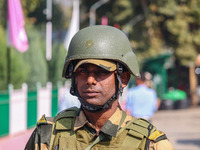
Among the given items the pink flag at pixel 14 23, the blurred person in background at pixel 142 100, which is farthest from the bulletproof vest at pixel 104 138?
the pink flag at pixel 14 23

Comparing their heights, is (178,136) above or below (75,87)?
below

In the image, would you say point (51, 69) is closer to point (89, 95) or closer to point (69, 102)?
point (69, 102)

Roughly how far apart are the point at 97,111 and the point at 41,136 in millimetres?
327

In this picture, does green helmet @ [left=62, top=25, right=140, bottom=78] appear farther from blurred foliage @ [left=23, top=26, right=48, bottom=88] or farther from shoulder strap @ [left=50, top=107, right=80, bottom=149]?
blurred foliage @ [left=23, top=26, right=48, bottom=88]

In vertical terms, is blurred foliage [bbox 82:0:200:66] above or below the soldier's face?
above

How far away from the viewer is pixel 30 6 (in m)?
29.0

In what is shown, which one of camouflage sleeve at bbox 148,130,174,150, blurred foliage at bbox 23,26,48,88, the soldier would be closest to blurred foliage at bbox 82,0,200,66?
blurred foliage at bbox 23,26,48,88

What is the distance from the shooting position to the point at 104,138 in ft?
8.30

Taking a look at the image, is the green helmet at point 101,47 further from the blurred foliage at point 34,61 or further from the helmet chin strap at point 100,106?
the blurred foliage at point 34,61

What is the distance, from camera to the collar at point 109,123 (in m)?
2.51

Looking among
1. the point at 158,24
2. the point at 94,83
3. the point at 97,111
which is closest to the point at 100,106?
the point at 97,111

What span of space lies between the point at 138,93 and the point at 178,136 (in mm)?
6295

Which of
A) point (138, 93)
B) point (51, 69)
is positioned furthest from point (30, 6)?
point (138, 93)

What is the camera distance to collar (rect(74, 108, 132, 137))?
251cm
